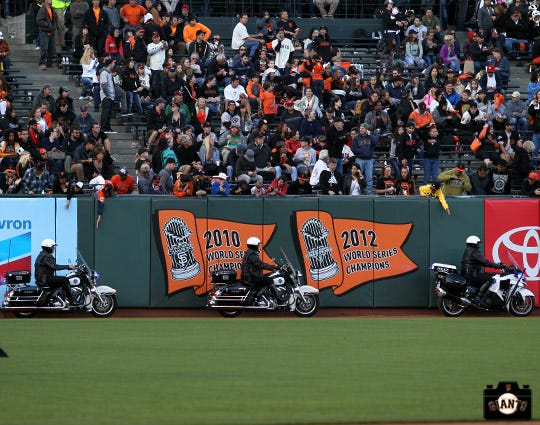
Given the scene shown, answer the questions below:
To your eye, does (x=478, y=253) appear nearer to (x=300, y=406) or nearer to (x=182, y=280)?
(x=182, y=280)

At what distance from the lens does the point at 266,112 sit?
3281cm

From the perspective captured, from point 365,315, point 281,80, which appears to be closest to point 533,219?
point 365,315

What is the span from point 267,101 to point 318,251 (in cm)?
519

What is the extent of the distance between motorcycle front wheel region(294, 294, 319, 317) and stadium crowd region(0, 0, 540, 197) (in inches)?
106

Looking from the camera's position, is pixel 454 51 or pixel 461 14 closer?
pixel 454 51

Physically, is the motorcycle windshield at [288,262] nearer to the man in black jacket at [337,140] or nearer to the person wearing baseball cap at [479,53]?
the man in black jacket at [337,140]

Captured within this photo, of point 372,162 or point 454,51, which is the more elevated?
point 454,51

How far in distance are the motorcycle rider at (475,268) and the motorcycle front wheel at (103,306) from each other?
306 inches

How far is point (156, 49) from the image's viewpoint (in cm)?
3356

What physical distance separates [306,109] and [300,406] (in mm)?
18236

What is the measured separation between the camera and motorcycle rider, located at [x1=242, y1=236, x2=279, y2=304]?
27859mm

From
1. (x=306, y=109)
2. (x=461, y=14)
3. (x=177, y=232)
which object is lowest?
(x=177, y=232)

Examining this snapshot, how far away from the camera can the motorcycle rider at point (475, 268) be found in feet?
92.5

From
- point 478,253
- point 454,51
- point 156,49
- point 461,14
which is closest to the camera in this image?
point 478,253
